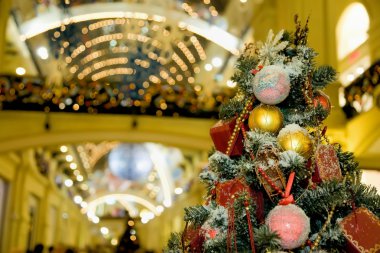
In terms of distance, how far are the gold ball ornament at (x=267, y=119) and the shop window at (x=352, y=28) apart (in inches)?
335

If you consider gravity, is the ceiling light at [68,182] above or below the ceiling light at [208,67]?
above

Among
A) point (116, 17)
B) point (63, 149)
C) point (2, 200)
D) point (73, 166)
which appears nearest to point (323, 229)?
point (116, 17)

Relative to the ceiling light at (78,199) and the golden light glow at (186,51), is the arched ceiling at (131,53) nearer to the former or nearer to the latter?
the golden light glow at (186,51)

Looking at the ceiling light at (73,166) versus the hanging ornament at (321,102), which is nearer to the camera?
the hanging ornament at (321,102)

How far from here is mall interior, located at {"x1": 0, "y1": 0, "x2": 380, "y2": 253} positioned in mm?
9070

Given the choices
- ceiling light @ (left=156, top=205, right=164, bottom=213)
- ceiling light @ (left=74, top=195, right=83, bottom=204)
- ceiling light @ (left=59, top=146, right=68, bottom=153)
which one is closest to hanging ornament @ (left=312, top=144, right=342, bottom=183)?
ceiling light @ (left=59, top=146, right=68, bottom=153)

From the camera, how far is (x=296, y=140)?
2.21 m

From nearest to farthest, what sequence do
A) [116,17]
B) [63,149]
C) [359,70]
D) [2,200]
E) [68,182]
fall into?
[359,70] → [116,17] → [2,200] → [63,149] → [68,182]

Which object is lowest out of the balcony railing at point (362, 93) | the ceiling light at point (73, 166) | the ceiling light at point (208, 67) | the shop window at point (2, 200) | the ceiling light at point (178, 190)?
the balcony railing at point (362, 93)

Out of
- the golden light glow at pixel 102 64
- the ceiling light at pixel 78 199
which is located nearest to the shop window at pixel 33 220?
the golden light glow at pixel 102 64

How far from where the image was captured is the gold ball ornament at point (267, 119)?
2.32 m

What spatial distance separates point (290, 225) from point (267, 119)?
0.49 meters

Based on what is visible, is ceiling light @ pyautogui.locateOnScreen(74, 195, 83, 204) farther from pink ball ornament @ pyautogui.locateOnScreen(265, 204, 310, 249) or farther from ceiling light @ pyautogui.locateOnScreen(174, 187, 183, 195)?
pink ball ornament @ pyautogui.locateOnScreen(265, 204, 310, 249)

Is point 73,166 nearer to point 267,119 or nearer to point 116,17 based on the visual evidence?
point 116,17
